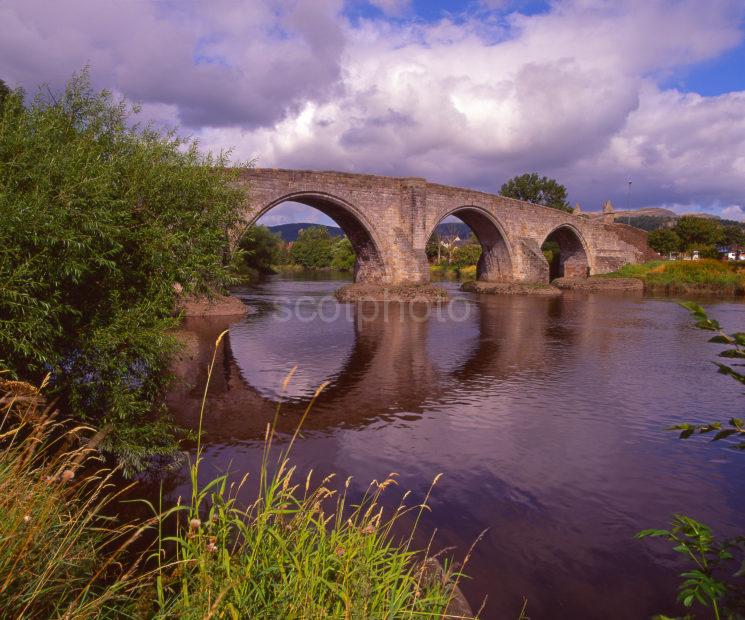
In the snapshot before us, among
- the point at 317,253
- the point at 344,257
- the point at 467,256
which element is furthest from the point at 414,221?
the point at 317,253

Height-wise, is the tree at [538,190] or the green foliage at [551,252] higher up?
the tree at [538,190]

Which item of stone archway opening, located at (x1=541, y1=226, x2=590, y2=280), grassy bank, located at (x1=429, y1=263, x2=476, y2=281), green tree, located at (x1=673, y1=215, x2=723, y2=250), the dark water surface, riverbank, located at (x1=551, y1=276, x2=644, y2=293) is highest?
green tree, located at (x1=673, y1=215, x2=723, y2=250)

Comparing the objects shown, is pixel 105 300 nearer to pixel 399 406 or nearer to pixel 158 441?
pixel 158 441

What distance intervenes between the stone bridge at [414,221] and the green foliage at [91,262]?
18.2 metres

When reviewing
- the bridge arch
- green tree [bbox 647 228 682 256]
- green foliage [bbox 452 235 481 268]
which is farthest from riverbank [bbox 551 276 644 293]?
green foliage [bbox 452 235 481 268]

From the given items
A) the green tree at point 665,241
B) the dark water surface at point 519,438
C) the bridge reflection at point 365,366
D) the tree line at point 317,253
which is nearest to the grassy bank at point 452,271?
the tree line at point 317,253

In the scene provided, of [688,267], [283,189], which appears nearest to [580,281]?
[688,267]

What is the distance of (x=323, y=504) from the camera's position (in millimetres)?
6109

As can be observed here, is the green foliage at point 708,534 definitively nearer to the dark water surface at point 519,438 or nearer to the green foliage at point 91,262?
the dark water surface at point 519,438

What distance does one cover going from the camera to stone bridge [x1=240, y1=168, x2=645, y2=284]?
93.9 ft

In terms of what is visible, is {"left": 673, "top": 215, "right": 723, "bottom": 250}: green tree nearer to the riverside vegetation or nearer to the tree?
the tree

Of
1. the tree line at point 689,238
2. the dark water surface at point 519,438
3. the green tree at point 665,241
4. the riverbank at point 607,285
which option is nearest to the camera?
the dark water surface at point 519,438

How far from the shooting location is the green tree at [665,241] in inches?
2215

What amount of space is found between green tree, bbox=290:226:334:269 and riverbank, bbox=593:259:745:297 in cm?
5359
